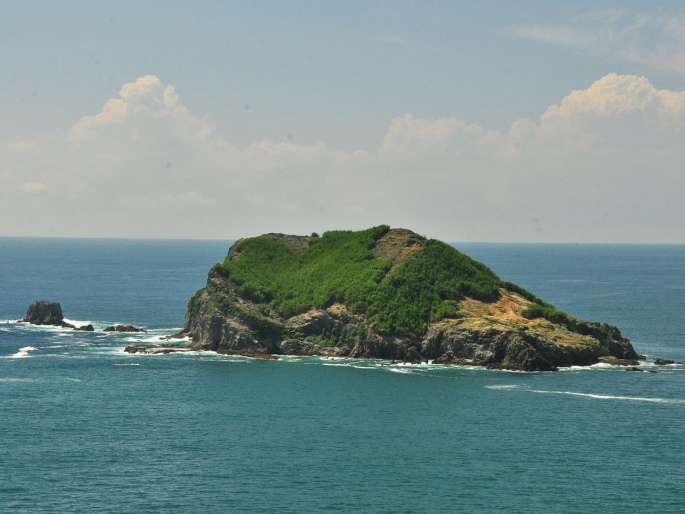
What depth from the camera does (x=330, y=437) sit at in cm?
9325

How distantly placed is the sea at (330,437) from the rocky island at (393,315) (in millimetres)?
5036

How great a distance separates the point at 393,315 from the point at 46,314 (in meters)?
79.1

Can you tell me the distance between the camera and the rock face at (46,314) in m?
182

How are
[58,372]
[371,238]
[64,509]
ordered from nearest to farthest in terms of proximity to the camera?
1. [64,509]
2. [58,372]
3. [371,238]

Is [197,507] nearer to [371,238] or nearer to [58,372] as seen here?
[58,372]

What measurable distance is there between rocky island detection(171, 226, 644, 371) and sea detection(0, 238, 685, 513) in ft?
16.5

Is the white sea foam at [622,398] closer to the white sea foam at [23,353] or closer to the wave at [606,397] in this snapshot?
the wave at [606,397]

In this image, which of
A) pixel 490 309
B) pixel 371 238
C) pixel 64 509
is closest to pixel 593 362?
pixel 490 309

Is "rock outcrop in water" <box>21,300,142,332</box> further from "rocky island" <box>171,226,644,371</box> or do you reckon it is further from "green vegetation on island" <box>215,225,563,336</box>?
"green vegetation on island" <box>215,225,563,336</box>

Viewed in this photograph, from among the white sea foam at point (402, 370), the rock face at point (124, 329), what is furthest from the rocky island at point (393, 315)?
the rock face at point (124, 329)

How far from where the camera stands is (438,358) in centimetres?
14025

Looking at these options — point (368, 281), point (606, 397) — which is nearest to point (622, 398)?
point (606, 397)

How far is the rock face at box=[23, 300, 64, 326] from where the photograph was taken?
181625 mm

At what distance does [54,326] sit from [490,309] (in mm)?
90392
